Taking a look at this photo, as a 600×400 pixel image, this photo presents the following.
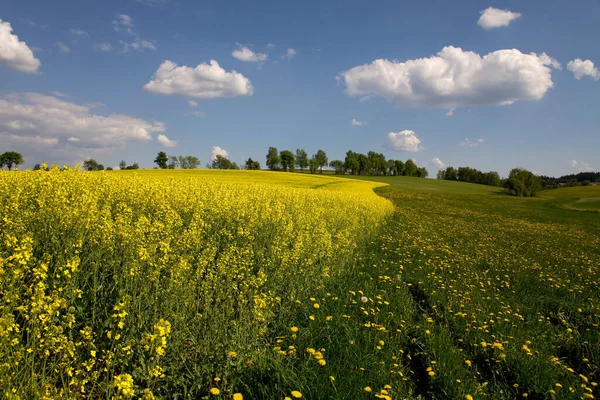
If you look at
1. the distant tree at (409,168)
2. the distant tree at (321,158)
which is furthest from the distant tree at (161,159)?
the distant tree at (409,168)

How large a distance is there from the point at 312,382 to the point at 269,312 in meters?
1.07

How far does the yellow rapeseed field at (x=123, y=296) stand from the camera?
2947 mm

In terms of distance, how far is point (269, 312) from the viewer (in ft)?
14.2

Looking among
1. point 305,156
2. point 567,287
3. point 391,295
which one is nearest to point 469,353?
point 391,295

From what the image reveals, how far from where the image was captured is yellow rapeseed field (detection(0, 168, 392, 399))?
9.67 ft

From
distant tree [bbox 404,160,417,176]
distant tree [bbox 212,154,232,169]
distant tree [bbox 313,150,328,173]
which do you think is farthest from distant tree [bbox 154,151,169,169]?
distant tree [bbox 404,160,417,176]

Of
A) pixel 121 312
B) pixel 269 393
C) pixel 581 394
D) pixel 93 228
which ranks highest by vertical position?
pixel 93 228

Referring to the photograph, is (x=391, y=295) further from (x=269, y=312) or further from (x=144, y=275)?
(x=144, y=275)

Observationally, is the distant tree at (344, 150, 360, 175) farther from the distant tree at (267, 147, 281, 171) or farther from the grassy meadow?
the grassy meadow

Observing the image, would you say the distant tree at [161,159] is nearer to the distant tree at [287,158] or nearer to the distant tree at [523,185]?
the distant tree at [287,158]

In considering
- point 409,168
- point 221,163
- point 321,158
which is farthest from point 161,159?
point 409,168

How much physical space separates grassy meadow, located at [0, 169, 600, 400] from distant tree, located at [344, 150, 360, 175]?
10216cm

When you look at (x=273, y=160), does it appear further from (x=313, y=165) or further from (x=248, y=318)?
(x=248, y=318)

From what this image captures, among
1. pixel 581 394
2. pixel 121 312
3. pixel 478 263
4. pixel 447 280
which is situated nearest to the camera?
pixel 121 312
